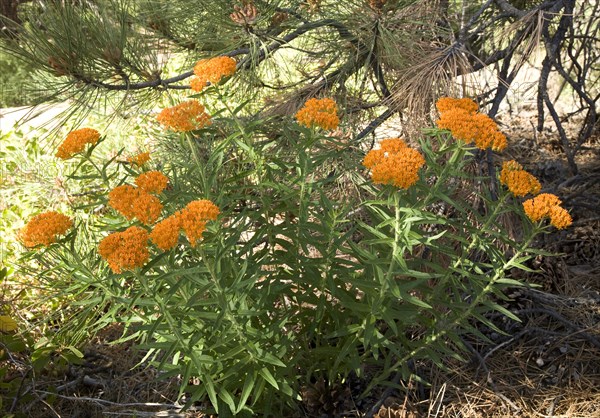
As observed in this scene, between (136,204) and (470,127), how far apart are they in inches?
31.8

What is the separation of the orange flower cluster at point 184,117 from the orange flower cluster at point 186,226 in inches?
14.9

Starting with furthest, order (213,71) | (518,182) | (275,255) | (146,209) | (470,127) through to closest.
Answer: (275,255)
(213,71)
(518,182)
(470,127)
(146,209)

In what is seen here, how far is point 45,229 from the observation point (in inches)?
61.4

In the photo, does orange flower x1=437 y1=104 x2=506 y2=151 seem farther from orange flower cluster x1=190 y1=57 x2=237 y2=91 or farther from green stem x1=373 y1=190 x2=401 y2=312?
orange flower cluster x1=190 y1=57 x2=237 y2=91

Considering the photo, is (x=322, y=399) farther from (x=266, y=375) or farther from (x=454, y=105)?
(x=454, y=105)

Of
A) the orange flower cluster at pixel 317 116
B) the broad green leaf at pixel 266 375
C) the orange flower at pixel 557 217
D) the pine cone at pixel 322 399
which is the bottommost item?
the pine cone at pixel 322 399

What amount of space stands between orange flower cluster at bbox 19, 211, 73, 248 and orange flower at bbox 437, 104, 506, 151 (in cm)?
98

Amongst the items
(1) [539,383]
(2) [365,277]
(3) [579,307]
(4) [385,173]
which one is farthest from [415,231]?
(3) [579,307]

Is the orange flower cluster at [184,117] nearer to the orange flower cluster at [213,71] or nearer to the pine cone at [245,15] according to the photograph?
the orange flower cluster at [213,71]

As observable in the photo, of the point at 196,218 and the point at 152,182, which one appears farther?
the point at 152,182

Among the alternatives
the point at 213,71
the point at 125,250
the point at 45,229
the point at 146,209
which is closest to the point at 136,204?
the point at 146,209

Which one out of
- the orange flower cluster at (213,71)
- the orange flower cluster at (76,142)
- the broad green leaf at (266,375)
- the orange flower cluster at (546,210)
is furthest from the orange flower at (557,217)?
the orange flower cluster at (76,142)

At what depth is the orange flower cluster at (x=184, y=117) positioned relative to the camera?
1.65m

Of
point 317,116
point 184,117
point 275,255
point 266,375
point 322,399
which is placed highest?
point 184,117
